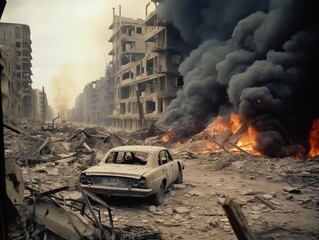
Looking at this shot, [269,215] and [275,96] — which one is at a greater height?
[275,96]

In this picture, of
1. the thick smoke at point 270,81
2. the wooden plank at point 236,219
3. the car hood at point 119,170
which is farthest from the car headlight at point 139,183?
the thick smoke at point 270,81

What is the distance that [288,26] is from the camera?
20594mm

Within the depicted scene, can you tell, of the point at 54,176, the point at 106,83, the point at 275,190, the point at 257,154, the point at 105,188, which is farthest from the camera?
the point at 106,83

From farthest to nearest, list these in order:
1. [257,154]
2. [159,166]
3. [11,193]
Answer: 1. [257,154]
2. [159,166]
3. [11,193]

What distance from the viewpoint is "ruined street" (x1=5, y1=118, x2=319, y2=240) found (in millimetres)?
6043

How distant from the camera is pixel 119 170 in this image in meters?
7.19

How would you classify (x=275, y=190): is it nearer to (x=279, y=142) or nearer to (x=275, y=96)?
(x=279, y=142)

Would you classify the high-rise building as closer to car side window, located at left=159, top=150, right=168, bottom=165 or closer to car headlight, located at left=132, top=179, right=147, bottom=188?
car side window, located at left=159, top=150, right=168, bottom=165

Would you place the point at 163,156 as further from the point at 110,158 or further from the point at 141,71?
the point at 141,71

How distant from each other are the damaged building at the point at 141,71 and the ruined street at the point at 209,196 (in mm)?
23598

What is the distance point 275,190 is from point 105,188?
18.8 feet

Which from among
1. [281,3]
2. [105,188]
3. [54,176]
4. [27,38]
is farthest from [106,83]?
[105,188]

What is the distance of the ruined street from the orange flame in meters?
3.91

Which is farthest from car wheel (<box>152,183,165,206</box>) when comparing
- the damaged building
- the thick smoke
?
the damaged building
